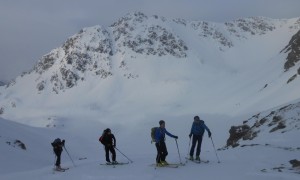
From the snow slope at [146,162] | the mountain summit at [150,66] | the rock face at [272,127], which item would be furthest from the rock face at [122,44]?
the rock face at [272,127]

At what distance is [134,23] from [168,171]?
172 metres

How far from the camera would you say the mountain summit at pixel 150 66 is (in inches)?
5295

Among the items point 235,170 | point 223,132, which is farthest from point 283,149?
point 223,132

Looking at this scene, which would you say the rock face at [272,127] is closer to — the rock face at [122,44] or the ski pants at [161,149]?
the ski pants at [161,149]

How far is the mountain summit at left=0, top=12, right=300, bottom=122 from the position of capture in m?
134

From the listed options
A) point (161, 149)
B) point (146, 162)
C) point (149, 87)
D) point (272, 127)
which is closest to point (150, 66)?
point (149, 87)

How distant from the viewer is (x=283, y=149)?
2372 centimetres

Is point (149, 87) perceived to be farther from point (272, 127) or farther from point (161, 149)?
point (161, 149)

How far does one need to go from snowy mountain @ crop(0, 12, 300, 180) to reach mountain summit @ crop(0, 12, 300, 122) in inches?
16.5

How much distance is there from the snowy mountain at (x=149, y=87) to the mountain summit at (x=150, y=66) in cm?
42

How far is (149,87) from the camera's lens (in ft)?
478

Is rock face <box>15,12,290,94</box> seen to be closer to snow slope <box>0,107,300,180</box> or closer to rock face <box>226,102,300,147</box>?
snow slope <box>0,107,300,180</box>

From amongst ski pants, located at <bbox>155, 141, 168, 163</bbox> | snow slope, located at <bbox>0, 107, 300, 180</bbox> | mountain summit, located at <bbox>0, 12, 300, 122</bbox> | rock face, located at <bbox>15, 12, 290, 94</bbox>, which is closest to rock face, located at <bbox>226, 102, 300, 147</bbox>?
Answer: snow slope, located at <bbox>0, 107, 300, 180</bbox>

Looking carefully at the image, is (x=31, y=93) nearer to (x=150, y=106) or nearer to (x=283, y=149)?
(x=150, y=106)
